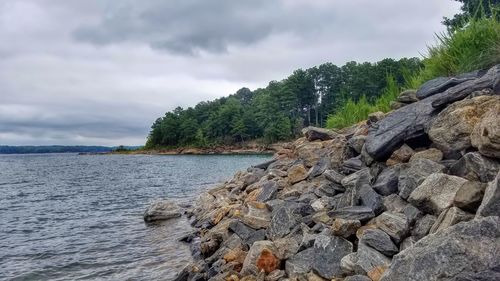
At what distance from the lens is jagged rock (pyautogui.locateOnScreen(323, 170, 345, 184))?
9438mm

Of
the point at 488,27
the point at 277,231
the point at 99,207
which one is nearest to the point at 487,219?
the point at 277,231

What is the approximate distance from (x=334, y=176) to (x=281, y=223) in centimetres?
197

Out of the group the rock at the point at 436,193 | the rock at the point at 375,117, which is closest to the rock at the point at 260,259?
the rock at the point at 436,193

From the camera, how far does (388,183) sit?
751cm

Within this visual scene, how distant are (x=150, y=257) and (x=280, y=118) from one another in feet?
350

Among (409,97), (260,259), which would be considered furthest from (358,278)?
(409,97)

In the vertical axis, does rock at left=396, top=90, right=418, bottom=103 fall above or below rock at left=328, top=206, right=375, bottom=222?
above

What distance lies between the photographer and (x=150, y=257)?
490 inches

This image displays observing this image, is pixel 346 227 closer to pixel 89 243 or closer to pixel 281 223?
pixel 281 223

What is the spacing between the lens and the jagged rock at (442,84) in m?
8.41

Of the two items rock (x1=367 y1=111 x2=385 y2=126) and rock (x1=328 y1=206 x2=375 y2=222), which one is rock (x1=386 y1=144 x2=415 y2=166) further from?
rock (x1=367 y1=111 x2=385 y2=126)

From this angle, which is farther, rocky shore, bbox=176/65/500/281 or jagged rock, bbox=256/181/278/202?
jagged rock, bbox=256/181/278/202

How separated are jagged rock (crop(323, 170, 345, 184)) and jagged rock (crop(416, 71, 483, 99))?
9.26 feet

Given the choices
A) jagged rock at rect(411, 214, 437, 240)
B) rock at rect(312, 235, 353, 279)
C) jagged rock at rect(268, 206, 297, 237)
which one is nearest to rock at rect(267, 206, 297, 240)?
jagged rock at rect(268, 206, 297, 237)
